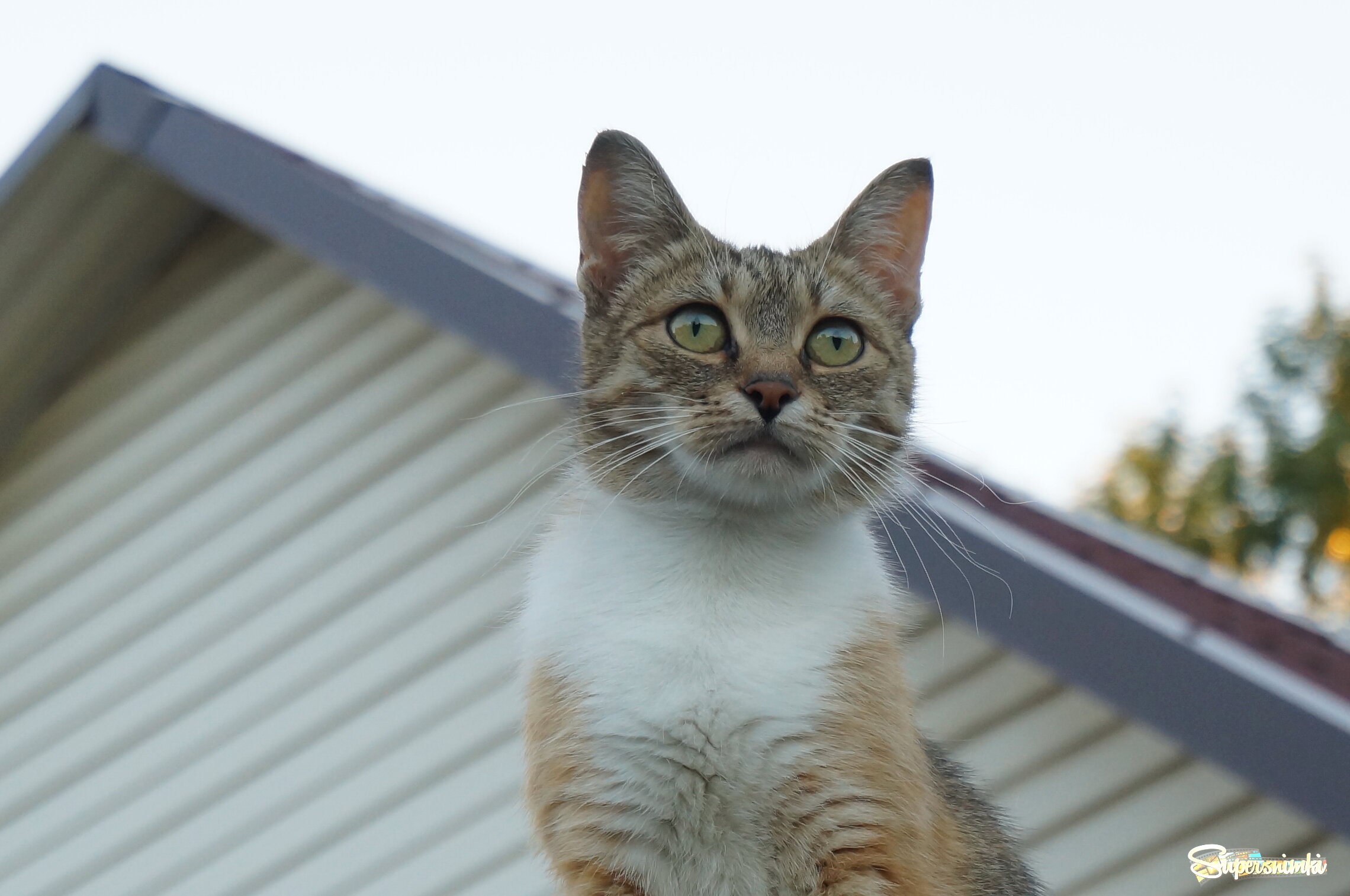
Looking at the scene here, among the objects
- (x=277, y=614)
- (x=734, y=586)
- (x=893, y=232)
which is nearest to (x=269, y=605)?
(x=277, y=614)

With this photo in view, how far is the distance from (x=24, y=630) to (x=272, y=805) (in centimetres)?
186

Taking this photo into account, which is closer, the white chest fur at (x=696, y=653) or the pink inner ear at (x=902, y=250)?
the white chest fur at (x=696, y=653)

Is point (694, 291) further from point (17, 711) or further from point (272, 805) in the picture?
point (17, 711)

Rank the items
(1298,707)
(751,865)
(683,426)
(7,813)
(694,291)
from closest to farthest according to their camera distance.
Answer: (751,865), (683,426), (694,291), (1298,707), (7,813)

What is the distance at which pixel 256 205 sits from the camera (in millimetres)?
4945

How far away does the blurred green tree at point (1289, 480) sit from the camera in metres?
A: 23.7

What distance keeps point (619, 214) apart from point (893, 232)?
0.75 meters

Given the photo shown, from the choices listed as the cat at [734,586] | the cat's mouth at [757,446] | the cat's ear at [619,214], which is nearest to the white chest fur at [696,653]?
the cat at [734,586]

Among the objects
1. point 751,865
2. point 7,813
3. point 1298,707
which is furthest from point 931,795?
point 7,813

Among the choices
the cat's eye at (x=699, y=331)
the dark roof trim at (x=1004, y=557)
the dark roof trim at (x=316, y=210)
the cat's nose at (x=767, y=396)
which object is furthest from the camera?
the dark roof trim at (x=316, y=210)

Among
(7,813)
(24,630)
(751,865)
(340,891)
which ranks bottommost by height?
(7,813)

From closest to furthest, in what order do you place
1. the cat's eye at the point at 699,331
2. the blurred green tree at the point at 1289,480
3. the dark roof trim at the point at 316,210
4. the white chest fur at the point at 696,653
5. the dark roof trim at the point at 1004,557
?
the white chest fur at the point at 696,653
the cat's eye at the point at 699,331
the dark roof trim at the point at 1004,557
the dark roof trim at the point at 316,210
the blurred green tree at the point at 1289,480

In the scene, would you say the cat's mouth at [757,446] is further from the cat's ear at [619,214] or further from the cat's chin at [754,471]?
the cat's ear at [619,214]

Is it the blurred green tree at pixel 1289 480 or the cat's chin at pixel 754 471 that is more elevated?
the cat's chin at pixel 754 471
